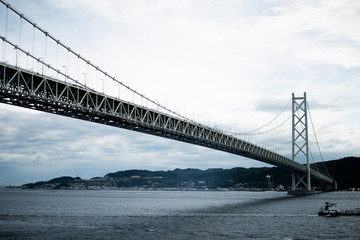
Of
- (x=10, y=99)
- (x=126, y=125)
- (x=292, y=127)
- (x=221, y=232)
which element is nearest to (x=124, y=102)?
(x=126, y=125)

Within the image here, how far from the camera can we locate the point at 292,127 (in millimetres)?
122188

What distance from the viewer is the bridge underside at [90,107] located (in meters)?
38.3

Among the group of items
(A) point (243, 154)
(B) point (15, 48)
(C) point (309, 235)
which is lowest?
(C) point (309, 235)

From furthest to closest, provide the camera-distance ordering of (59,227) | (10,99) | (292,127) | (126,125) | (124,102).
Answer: (292,127) < (126,125) < (124,102) < (59,227) < (10,99)

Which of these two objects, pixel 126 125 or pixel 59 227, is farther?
pixel 126 125

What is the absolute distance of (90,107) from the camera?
48062mm

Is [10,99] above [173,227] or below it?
above

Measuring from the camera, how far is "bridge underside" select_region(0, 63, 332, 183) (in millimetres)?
38344

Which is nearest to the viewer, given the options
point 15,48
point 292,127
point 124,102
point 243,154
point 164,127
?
point 15,48

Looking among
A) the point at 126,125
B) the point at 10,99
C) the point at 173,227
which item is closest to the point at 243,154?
the point at 126,125

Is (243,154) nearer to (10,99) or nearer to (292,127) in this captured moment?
(292,127)

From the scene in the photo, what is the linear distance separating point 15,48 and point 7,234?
1544 cm

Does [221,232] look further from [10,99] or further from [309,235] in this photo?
[10,99]

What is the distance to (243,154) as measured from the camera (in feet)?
290
